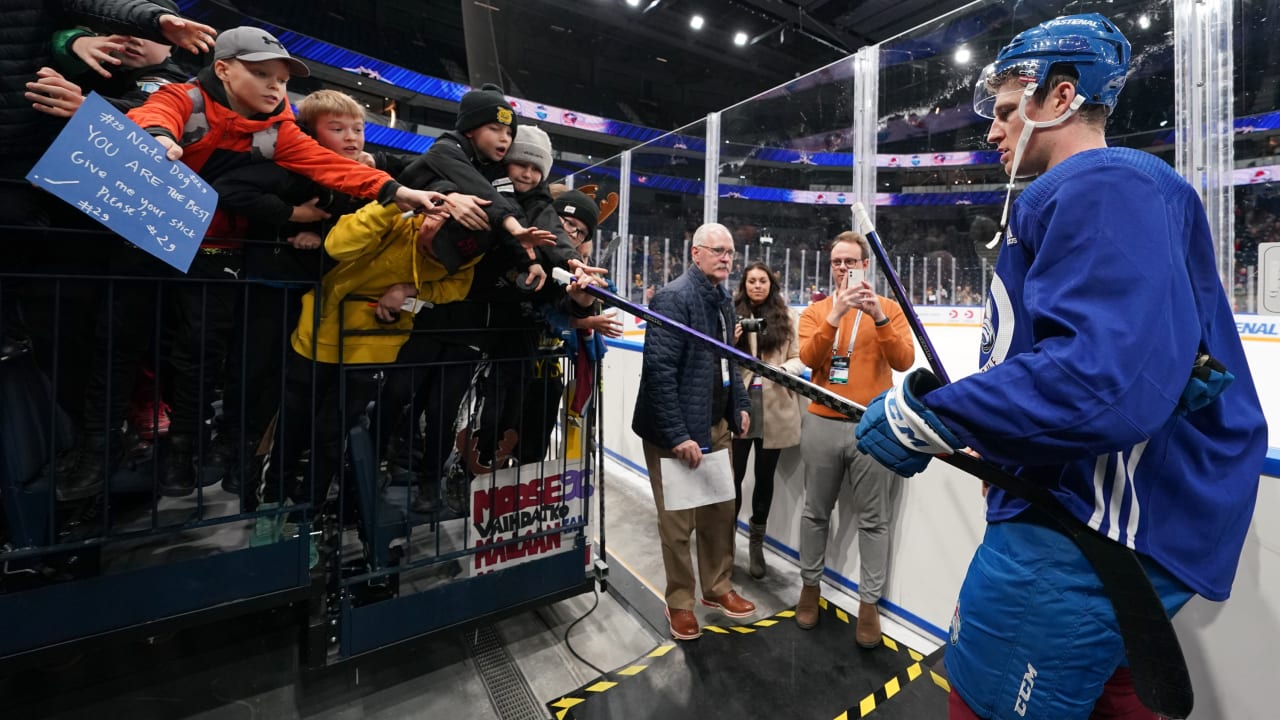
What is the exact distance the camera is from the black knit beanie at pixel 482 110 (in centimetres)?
196

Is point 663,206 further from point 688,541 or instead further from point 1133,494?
point 1133,494

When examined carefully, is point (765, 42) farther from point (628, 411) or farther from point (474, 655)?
point (474, 655)

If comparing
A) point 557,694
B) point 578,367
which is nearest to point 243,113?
point 578,367

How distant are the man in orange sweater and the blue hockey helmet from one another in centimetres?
117

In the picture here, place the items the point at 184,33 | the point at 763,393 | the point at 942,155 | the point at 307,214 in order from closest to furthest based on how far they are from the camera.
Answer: the point at 184,33 < the point at 307,214 < the point at 763,393 < the point at 942,155

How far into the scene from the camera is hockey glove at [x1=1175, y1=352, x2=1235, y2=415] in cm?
80

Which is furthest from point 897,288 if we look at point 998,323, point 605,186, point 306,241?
point 605,186

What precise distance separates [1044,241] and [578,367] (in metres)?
1.64

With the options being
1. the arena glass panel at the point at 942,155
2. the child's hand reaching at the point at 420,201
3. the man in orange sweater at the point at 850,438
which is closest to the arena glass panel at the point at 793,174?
the arena glass panel at the point at 942,155

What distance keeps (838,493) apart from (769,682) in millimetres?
836

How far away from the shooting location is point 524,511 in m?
1.99

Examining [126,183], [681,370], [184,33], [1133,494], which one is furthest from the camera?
[681,370]

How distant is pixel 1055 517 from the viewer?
2.89ft

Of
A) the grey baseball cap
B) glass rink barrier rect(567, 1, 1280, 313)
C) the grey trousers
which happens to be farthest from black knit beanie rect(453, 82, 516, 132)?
glass rink barrier rect(567, 1, 1280, 313)
